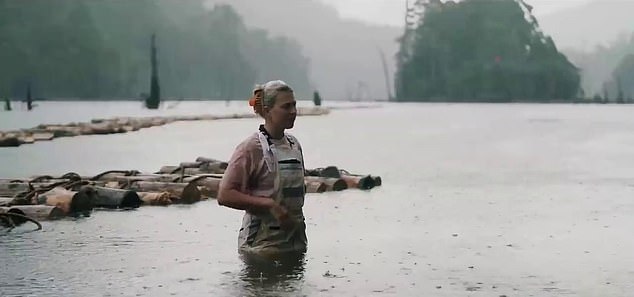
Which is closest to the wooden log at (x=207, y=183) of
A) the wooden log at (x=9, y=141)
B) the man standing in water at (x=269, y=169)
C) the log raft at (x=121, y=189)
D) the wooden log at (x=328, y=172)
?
the log raft at (x=121, y=189)

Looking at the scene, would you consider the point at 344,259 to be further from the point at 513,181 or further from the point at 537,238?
the point at 513,181

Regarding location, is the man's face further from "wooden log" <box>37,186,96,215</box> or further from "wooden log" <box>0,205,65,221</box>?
"wooden log" <box>37,186,96,215</box>

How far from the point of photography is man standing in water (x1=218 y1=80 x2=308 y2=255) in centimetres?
814

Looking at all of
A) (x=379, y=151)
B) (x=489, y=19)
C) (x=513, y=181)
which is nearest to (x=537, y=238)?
(x=513, y=181)

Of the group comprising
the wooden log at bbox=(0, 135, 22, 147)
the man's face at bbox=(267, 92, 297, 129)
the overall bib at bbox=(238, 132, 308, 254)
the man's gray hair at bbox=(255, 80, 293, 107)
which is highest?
the man's gray hair at bbox=(255, 80, 293, 107)

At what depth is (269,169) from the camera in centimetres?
819

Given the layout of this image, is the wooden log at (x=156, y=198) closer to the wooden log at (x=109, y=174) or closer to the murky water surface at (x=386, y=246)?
the murky water surface at (x=386, y=246)

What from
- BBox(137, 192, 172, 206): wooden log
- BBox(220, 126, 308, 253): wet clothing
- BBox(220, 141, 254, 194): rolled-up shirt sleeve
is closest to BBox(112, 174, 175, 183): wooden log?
BBox(137, 192, 172, 206): wooden log

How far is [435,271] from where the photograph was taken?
29.9 ft

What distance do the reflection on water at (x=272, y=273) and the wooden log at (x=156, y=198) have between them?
5.81m

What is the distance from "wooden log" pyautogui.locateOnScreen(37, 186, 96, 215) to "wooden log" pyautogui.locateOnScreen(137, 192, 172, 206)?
33.7 inches

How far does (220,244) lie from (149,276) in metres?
2.11

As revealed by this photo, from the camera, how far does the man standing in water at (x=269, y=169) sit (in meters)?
8.14

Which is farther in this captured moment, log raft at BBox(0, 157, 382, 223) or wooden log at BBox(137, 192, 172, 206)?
wooden log at BBox(137, 192, 172, 206)
